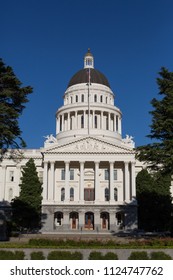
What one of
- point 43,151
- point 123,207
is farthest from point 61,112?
point 123,207

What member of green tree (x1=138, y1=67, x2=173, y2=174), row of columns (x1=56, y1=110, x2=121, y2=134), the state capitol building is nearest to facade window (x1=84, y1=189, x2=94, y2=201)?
the state capitol building

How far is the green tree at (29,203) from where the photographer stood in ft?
209

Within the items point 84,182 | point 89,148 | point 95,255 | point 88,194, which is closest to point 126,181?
point 88,194

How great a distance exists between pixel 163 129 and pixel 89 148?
1444 inches

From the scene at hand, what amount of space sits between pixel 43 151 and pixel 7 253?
1916 inches

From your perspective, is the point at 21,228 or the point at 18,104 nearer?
the point at 18,104

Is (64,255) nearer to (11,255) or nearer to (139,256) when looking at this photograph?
(11,255)

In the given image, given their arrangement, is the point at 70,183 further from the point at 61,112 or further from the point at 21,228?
the point at 61,112

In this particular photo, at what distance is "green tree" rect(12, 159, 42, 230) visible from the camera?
6362 centimetres

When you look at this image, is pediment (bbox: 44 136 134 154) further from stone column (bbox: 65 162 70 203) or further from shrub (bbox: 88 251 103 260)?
shrub (bbox: 88 251 103 260)

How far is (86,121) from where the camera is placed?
286 feet

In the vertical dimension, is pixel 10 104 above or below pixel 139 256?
above

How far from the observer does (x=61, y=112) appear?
89562mm

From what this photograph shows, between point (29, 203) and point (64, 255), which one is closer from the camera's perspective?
point (64, 255)
